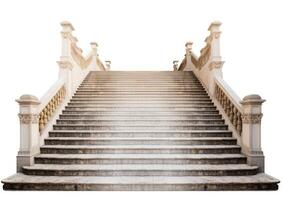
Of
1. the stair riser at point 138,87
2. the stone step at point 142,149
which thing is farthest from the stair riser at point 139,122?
the stair riser at point 138,87

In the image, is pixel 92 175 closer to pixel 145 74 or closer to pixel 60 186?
pixel 60 186

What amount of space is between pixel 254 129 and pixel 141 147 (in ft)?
8.51

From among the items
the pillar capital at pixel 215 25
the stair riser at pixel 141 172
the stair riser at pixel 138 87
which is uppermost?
the pillar capital at pixel 215 25

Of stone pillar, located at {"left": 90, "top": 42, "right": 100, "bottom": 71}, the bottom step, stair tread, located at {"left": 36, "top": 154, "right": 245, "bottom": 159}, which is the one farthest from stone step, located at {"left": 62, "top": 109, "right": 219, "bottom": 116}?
stone pillar, located at {"left": 90, "top": 42, "right": 100, "bottom": 71}

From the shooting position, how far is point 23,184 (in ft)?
18.1

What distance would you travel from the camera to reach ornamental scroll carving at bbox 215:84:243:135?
22.5 ft

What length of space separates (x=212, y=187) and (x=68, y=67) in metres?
5.57

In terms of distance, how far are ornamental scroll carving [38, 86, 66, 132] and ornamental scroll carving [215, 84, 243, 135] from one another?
464cm

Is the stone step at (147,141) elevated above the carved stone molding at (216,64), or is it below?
below

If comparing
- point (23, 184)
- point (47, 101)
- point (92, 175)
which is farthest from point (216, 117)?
point (23, 184)

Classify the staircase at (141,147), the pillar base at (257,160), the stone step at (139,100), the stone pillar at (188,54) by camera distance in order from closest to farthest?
the staircase at (141,147) → the pillar base at (257,160) → the stone step at (139,100) → the stone pillar at (188,54)

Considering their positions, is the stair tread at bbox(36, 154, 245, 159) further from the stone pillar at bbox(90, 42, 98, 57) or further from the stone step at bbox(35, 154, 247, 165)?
the stone pillar at bbox(90, 42, 98, 57)

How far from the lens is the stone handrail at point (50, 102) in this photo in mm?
6340

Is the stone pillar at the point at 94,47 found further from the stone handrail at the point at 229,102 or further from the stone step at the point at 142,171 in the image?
the stone step at the point at 142,171
